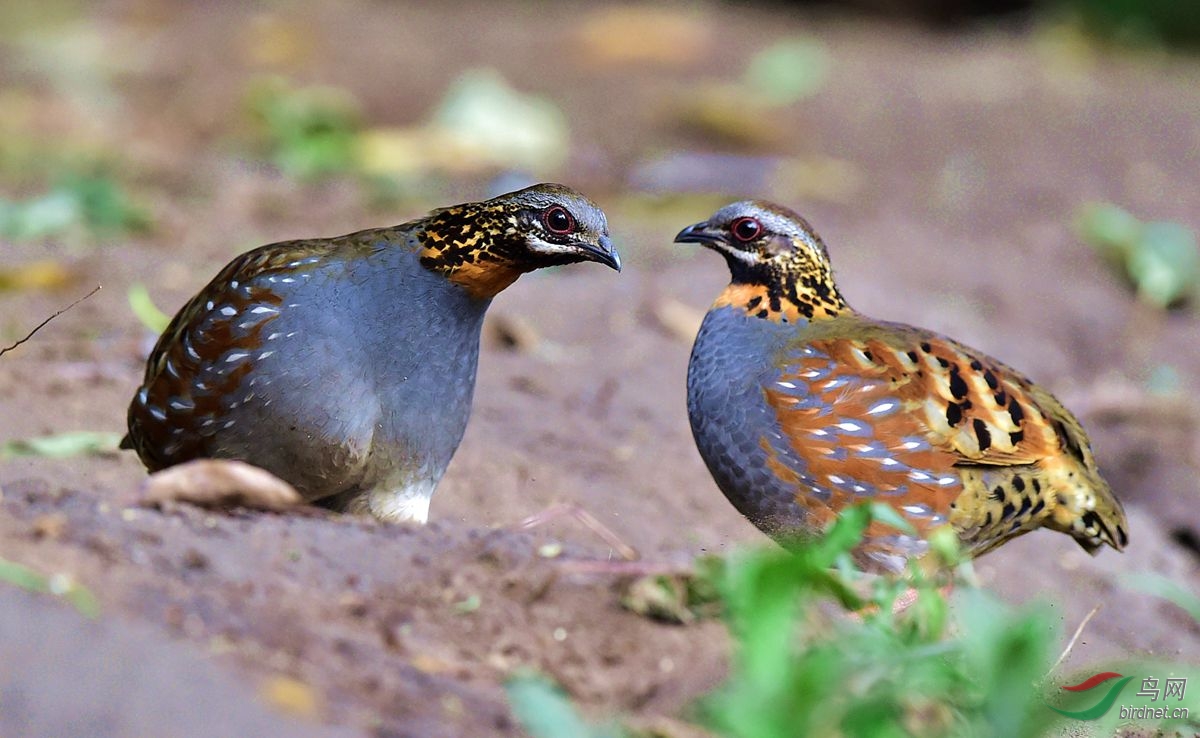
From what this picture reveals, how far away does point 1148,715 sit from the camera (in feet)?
11.2

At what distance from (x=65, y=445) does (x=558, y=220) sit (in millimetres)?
1825

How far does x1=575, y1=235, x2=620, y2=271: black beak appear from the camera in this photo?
4.39 m

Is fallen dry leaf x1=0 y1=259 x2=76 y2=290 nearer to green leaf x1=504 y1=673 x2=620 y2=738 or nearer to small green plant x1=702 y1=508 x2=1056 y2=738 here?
small green plant x1=702 y1=508 x2=1056 y2=738

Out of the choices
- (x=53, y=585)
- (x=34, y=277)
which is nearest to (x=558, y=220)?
(x=53, y=585)

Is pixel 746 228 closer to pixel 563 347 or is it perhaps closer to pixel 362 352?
pixel 362 352

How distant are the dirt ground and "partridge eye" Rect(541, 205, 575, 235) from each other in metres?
0.85

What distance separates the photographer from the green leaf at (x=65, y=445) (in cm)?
476

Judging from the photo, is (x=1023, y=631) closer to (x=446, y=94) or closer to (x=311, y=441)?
(x=311, y=441)

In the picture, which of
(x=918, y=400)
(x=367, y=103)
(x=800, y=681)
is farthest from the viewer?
(x=367, y=103)

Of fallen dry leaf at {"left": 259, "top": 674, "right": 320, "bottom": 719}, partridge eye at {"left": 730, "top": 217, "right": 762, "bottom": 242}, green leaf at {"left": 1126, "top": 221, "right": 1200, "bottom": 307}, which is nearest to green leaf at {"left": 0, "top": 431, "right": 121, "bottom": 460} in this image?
partridge eye at {"left": 730, "top": 217, "right": 762, "bottom": 242}

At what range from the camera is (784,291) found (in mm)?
4883

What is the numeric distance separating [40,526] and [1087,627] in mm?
3472

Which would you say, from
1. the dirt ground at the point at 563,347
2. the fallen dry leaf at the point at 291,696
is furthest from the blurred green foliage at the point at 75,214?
the fallen dry leaf at the point at 291,696

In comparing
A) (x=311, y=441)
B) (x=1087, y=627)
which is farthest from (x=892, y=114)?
(x=311, y=441)
